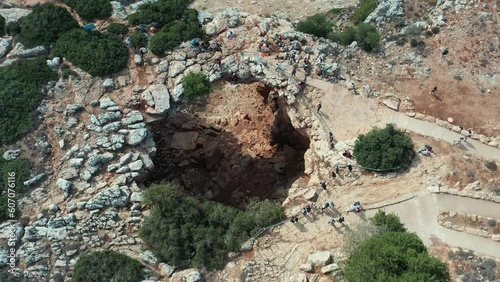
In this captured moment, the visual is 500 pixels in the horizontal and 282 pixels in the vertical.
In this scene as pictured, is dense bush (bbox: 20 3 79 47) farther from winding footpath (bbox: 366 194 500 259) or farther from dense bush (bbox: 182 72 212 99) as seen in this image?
winding footpath (bbox: 366 194 500 259)

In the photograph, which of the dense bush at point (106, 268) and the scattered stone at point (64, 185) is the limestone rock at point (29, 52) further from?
the dense bush at point (106, 268)

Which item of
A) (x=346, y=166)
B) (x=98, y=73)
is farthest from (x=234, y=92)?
(x=346, y=166)

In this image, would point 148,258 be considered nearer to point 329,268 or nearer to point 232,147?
point 329,268

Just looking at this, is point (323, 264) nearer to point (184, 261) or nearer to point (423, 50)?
point (184, 261)

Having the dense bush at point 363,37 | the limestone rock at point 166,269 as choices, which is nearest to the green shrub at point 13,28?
the limestone rock at point 166,269

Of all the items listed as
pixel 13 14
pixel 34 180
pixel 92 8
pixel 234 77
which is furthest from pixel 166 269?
pixel 13 14

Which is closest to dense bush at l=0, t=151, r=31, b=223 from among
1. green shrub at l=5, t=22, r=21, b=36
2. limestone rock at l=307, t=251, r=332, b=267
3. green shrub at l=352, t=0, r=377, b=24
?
green shrub at l=5, t=22, r=21, b=36
